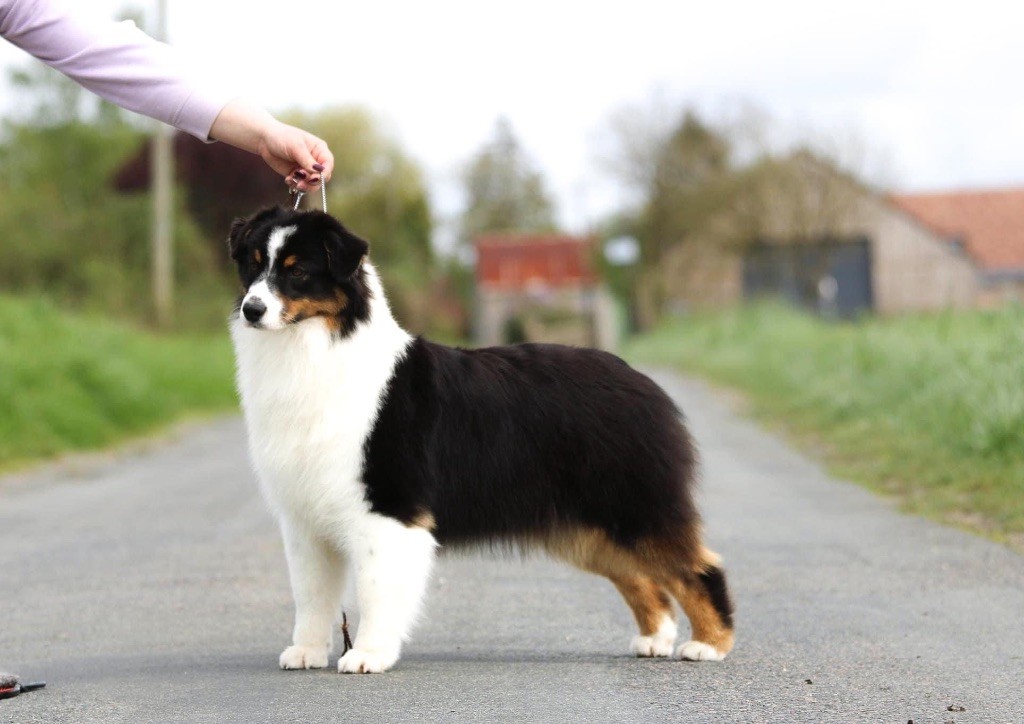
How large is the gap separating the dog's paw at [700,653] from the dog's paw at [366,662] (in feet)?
3.78

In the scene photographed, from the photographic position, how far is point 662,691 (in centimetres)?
489

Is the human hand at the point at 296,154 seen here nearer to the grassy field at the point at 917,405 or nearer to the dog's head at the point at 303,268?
the dog's head at the point at 303,268

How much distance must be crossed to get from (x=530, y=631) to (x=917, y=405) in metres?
8.84

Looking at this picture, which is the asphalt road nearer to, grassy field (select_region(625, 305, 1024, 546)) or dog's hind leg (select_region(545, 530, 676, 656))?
dog's hind leg (select_region(545, 530, 676, 656))

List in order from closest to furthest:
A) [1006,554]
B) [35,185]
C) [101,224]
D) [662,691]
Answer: [662,691] < [1006,554] < [101,224] < [35,185]

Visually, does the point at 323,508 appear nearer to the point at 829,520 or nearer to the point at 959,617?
the point at 959,617

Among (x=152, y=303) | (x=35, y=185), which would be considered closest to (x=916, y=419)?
(x=152, y=303)

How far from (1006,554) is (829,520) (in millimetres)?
1656

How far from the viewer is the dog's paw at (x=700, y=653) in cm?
548

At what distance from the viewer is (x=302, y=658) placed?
212 inches

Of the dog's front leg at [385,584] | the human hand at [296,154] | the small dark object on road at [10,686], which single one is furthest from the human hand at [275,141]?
the small dark object on road at [10,686]

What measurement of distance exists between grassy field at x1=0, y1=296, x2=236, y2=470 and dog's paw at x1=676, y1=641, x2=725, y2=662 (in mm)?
9677

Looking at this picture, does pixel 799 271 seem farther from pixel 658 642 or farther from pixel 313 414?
pixel 313 414

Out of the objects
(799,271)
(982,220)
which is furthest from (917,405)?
(982,220)
